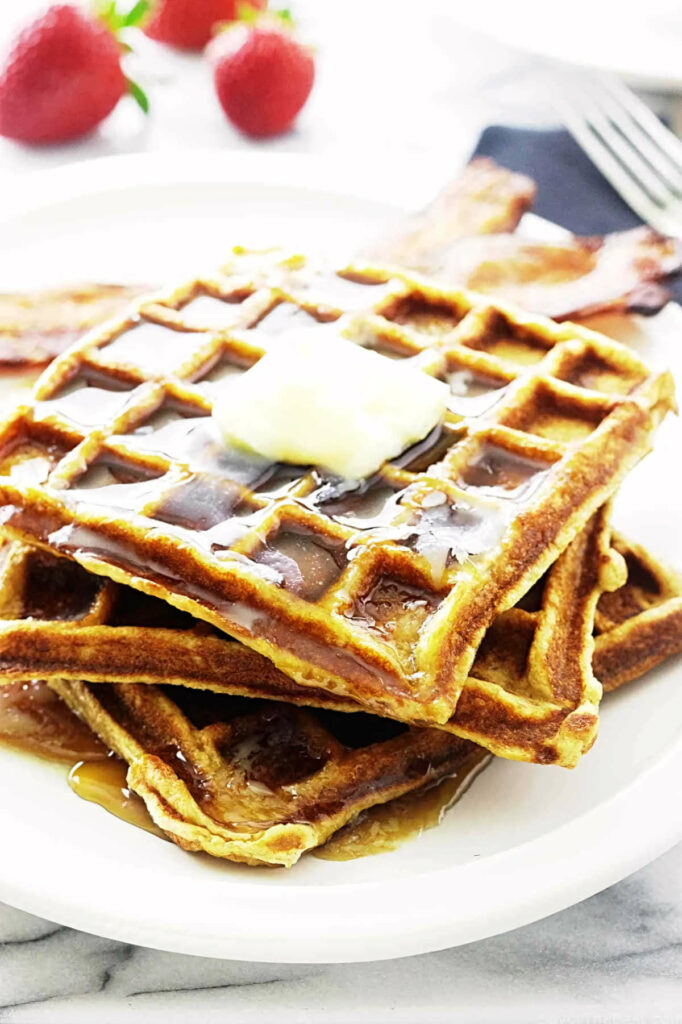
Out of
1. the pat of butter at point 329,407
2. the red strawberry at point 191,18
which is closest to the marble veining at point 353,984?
the pat of butter at point 329,407

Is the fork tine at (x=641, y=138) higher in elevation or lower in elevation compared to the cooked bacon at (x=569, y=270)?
higher

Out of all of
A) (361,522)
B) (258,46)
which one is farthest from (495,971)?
(258,46)

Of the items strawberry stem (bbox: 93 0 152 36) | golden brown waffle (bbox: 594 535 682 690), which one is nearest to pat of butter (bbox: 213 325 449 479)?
golden brown waffle (bbox: 594 535 682 690)

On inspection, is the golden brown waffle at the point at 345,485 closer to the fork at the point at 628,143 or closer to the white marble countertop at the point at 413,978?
the white marble countertop at the point at 413,978

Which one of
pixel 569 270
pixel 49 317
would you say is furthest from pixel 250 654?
pixel 569 270

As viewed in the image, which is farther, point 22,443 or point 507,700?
point 22,443

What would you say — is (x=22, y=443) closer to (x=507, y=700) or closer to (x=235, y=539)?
(x=235, y=539)
